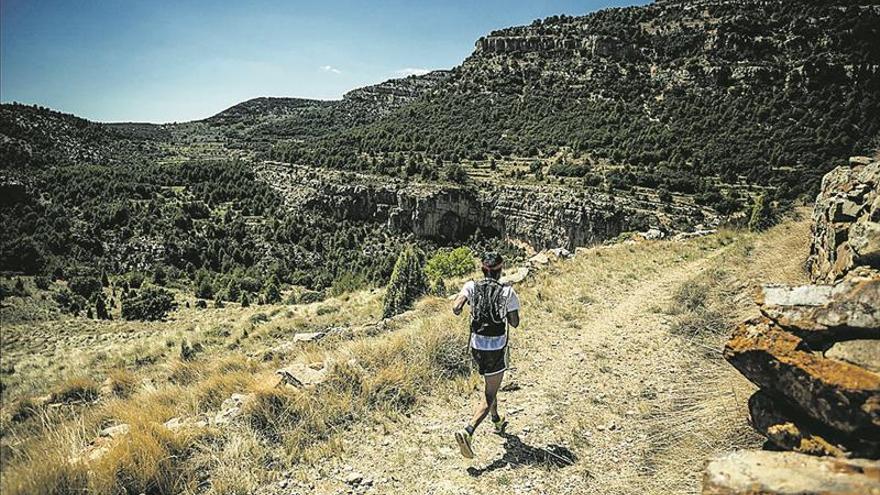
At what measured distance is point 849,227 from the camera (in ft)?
22.5

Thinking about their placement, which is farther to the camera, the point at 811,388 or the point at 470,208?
the point at 470,208

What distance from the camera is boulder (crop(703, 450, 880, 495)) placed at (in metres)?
2.26

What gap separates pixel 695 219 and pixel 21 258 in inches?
1318

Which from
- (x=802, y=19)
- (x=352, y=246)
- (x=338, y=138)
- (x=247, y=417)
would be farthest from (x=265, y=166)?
(x=802, y=19)

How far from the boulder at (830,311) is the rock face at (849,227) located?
2706mm

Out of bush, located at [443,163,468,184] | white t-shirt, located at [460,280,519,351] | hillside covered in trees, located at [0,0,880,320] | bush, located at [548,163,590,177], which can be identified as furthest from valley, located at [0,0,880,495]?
bush, located at [443,163,468,184]

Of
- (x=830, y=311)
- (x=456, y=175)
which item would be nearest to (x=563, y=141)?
(x=456, y=175)

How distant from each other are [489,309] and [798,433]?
244 cm

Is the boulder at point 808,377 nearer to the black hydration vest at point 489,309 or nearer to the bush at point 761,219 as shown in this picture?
the black hydration vest at point 489,309

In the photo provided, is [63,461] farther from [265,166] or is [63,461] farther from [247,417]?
[265,166]

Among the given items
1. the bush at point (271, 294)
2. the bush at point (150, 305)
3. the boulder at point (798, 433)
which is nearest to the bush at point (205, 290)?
the bush at point (271, 294)

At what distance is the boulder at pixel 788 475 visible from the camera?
7.40 ft

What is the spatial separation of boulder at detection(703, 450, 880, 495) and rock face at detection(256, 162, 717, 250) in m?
30.9

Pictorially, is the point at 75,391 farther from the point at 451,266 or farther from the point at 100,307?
the point at 451,266
